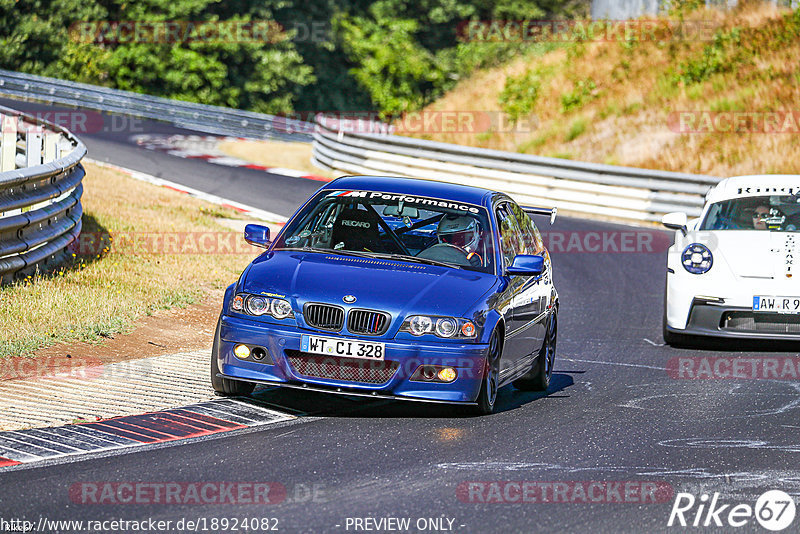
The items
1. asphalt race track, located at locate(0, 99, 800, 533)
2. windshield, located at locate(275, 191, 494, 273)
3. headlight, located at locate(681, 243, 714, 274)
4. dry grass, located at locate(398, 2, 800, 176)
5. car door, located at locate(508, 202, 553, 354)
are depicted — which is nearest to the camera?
asphalt race track, located at locate(0, 99, 800, 533)

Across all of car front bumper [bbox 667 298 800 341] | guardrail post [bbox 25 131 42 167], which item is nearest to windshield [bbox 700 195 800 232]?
car front bumper [bbox 667 298 800 341]

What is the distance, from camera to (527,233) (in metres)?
9.66

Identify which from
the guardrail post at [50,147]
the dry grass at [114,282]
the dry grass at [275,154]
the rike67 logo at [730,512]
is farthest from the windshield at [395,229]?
the dry grass at [275,154]

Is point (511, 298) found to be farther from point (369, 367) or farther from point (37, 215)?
point (37, 215)

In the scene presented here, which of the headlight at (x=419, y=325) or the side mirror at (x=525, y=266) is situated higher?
the side mirror at (x=525, y=266)

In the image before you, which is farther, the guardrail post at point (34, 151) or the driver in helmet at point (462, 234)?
the guardrail post at point (34, 151)

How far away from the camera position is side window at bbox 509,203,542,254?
31.2 ft

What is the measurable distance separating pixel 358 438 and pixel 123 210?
10.8 metres

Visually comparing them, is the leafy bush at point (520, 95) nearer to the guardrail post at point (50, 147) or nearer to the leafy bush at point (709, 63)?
the leafy bush at point (709, 63)

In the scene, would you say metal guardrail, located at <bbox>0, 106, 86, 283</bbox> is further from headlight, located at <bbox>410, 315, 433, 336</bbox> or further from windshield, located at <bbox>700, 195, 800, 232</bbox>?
windshield, located at <bbox>700, 195, 800, 232</bbox>

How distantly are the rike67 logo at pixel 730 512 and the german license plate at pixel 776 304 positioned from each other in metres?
4.74

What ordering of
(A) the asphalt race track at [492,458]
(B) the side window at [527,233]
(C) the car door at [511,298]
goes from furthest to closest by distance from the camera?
1. (B) the side window at [527,233]
2. (C) the car door at [511,298]
3. (A) the asphalt race track at [492,458]

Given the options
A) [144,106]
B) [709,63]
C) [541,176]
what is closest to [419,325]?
[541,176]

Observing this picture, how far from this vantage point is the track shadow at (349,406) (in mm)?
7887
